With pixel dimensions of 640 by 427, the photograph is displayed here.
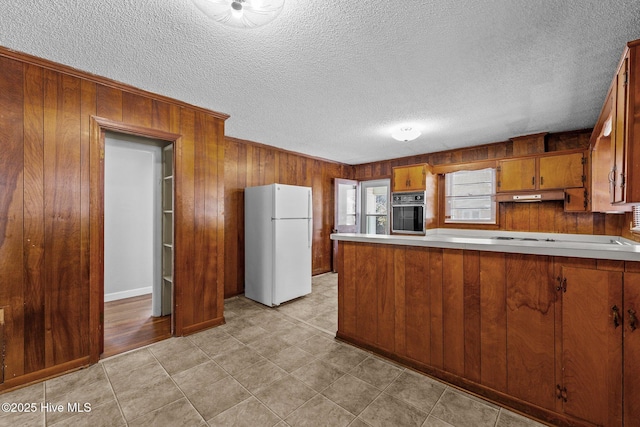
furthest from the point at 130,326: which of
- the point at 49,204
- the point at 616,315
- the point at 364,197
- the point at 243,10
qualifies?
the point at 364,197

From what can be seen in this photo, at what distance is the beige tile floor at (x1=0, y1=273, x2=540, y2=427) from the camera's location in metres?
1.67

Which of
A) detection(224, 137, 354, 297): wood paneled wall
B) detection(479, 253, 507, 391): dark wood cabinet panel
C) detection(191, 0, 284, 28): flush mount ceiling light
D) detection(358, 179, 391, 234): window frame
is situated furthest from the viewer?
detection(358, 179, 391, 234): window frame

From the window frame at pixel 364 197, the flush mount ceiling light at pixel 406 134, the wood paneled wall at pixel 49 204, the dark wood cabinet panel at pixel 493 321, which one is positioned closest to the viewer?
the dark wood cabinet panel at pixel 493 321

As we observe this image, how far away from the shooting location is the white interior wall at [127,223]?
3934mm

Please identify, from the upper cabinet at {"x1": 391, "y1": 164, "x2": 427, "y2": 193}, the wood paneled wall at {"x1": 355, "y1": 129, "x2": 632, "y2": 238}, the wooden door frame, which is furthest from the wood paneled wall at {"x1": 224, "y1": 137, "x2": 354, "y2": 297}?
the wood paneled wall at {"x1": 355, "y1": 129, "x2": 632, "y2": 238}

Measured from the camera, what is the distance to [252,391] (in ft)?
6.37

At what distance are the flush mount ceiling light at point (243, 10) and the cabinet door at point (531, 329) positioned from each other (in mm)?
2051

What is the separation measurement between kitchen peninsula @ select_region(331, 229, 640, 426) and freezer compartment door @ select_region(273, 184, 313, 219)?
1.61 meters

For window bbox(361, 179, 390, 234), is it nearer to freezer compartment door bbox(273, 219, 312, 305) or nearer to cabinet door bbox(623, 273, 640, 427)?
freezer compartment door bbox(273, 219, 312, 305)

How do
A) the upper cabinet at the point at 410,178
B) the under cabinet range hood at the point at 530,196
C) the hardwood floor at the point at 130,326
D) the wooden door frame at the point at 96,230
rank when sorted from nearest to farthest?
the wooden door frame at the point at 96,230, the hardwood floor at the point at 130,326, the under cabinet range hood at the point at 530,196, the upper cabinet at the point at 410,178

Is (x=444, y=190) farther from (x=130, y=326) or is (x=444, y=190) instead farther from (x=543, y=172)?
(x=130, y=326)

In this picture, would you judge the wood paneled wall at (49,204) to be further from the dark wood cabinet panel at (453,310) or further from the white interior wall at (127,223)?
the dark wood cabinet panel at (453,310)

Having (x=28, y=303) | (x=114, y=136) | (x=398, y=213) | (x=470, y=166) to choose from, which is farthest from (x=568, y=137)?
(x=28, y=303)

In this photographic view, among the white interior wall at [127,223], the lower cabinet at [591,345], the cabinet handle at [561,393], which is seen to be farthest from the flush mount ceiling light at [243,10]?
the white interior wall at [127,223]
